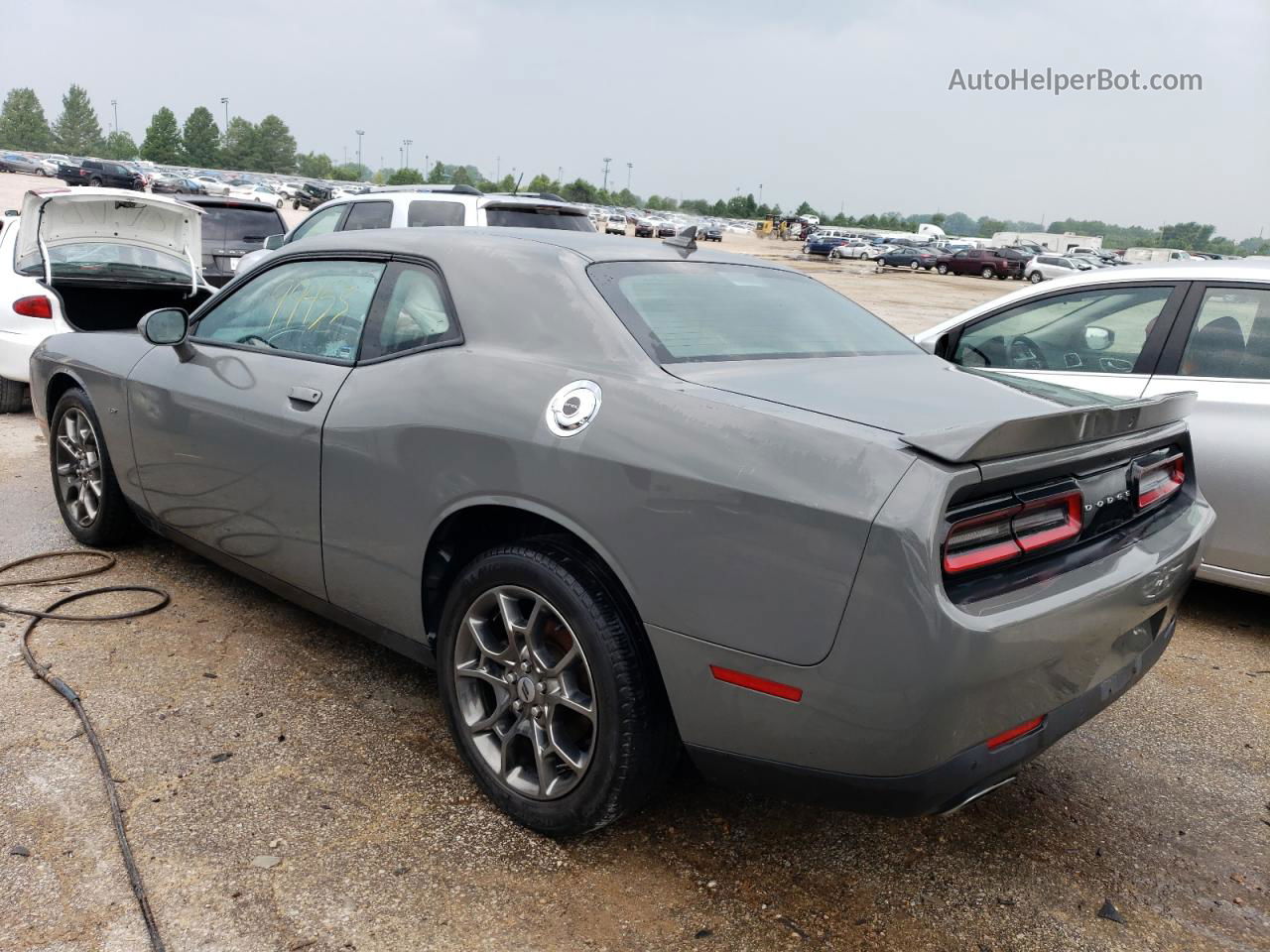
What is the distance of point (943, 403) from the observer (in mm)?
2514

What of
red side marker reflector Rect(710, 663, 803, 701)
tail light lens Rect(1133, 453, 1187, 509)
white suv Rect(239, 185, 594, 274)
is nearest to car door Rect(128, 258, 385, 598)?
red side marker reflector Rect(710, 663, 803, 701)

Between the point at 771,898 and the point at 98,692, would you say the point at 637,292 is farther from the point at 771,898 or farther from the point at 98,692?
the point at 98,692

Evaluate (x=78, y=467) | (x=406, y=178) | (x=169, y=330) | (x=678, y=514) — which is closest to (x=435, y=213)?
(x=78, y=467)

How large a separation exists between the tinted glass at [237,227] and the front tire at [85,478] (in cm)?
647

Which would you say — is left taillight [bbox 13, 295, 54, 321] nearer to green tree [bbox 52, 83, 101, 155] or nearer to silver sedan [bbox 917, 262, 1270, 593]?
silver sedan [bbox 917, 262, 1270, 593]

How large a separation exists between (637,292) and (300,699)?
177 cm

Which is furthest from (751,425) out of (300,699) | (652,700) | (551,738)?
(300,699)

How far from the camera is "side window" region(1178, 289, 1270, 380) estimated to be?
4.32 metres

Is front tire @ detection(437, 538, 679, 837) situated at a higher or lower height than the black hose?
higher

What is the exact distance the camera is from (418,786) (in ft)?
9.48

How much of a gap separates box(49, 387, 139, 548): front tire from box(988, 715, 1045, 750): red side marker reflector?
3821 mm

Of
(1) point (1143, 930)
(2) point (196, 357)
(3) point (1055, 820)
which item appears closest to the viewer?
(1) point (1143, 930)

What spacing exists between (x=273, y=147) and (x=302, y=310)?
176 metres

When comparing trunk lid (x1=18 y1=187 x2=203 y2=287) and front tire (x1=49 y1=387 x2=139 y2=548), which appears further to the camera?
trunk lid (x1=18 y1=187 x2=203 y2=287)
